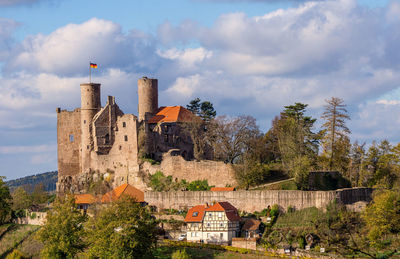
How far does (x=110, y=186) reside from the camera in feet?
201

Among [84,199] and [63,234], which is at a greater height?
[84,199]

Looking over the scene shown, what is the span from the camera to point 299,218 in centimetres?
4750

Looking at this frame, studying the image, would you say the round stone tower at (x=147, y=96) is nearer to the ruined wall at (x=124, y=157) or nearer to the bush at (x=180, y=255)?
the ruined wall at (x=124, y=157)

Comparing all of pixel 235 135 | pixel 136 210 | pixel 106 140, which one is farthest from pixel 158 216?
pixel 106 140

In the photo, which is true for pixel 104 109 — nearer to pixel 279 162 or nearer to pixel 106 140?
pixel 106 140

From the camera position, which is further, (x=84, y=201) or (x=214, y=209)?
(x=84, y=201)

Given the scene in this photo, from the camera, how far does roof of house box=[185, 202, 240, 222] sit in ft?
158

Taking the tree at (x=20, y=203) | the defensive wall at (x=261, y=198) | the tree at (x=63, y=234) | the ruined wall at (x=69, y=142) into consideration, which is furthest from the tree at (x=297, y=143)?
the tree at (x=20, y=203)

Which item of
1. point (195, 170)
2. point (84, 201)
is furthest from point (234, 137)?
point (84, 201)

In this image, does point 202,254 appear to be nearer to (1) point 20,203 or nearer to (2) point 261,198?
(2) point 261,198

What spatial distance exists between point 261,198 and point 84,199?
17733 mm

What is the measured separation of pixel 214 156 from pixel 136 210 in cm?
1596

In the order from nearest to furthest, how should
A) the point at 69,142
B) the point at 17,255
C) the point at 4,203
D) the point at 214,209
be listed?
the point at 214,209 → the point at 17,255 → the point at 4,203 → the point at 69,142

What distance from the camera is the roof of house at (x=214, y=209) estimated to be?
48.2 metres
